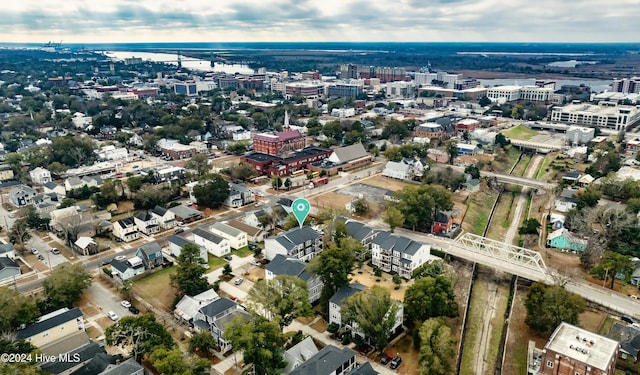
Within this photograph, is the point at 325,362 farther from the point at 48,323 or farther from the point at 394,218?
the point at 394,218

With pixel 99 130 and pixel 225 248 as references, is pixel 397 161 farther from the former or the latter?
pixel 99 130

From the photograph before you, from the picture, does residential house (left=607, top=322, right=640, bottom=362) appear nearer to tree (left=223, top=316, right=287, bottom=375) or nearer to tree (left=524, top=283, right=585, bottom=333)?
tree (left=524, top=283, right=585, bottom=333)

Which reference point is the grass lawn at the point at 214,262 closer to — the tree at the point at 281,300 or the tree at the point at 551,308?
the tree at the point at 281,300

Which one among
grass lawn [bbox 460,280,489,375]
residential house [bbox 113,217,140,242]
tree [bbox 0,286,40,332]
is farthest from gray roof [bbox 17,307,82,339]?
grass lawn [bbox 460,280,489,375]

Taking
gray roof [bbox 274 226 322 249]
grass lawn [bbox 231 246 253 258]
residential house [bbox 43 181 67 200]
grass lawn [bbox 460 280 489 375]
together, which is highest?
gray roof [bbox 274 226 322 249]

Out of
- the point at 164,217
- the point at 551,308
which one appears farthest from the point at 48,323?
the point at 551,308

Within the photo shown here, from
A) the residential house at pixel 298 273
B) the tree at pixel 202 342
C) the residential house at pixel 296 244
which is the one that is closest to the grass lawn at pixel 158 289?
the tree at pixel 202 342
